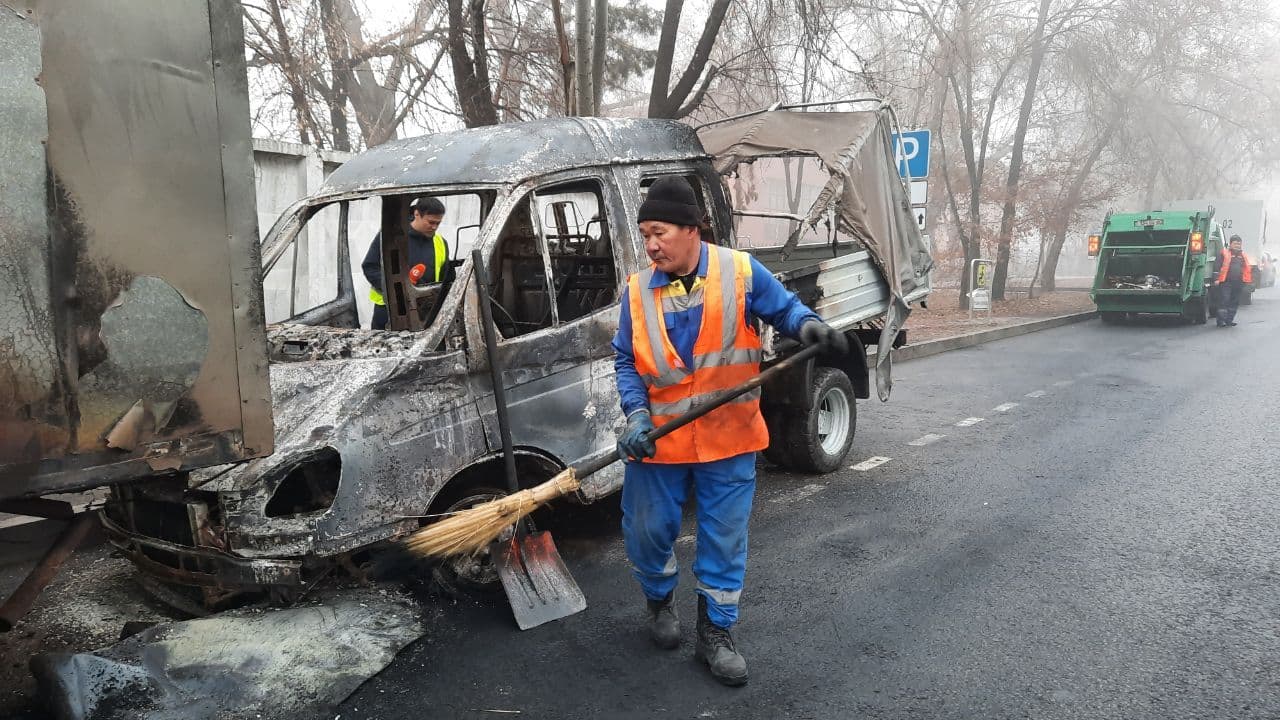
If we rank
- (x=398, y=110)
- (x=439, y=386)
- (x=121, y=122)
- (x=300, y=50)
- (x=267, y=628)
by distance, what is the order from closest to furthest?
A: 1. (x=121, y=122)
2. (x=267, y=628)
3. (x=439, y=386)
4. (x=300, y=50)
5. (x=398, y=110)

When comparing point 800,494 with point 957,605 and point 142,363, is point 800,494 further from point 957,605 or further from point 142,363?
point 142,363

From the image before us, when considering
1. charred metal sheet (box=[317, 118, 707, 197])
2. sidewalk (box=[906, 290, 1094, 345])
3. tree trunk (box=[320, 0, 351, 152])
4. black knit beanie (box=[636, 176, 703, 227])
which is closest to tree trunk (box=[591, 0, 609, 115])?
charred metal sheet (box=[317, 118, 707, 197])

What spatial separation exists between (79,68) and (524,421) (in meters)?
2.23

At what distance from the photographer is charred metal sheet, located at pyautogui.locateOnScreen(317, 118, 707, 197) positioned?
4117mm

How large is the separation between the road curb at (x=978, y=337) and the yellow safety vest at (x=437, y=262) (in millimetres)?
6354

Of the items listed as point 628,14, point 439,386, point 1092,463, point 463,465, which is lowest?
point 1092,463

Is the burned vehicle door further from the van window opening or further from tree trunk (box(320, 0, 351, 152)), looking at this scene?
tree trunk (box(320, 0, 351, 152))

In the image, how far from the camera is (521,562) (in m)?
3.68

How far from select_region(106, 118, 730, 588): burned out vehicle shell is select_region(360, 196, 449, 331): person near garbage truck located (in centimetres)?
46

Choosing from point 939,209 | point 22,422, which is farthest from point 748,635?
point 939,209

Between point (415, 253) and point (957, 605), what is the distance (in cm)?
347

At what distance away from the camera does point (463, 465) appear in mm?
3621

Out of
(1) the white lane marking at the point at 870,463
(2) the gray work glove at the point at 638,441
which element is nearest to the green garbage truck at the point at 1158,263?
(1) the white lane marking at the point at 870,463

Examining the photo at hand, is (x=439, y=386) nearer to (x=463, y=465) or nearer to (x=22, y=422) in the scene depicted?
(x=463, y=465)
